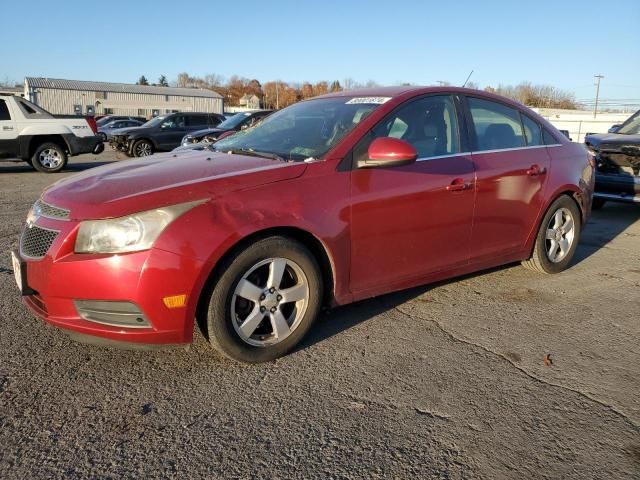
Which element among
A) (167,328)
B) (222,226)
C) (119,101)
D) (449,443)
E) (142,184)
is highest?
(119,101)

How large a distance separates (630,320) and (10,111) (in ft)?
41.8

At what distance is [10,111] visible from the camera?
1169 centimetres

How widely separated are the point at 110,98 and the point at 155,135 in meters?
61.3

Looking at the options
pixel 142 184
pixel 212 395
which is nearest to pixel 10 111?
pixel 142 184

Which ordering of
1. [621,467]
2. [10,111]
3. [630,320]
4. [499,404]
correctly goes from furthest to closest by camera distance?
1. [10,111]
2. [630,320]
3. [499,404]
4. [621,467]

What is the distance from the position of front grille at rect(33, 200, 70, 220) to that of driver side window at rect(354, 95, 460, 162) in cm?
192

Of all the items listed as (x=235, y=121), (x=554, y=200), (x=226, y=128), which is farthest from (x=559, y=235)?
(x=235, y=121)

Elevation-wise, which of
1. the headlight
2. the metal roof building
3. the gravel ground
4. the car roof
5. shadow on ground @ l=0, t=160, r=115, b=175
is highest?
the metal roof building

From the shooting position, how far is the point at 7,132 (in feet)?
38.1

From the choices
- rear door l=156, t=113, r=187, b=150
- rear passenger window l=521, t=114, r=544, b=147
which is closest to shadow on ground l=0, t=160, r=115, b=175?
rear door l=156, t=113, r=187, b=150

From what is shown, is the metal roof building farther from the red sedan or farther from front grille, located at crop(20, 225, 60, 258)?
the red sedan

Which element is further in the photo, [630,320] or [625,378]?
[630,320]

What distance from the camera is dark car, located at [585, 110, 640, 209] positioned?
717cm

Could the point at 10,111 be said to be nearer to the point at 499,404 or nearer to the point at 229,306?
the point at 229,306
